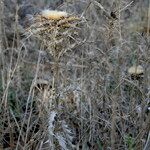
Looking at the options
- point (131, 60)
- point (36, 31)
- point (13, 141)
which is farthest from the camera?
point (131, 60)

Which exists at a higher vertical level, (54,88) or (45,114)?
(54,88)

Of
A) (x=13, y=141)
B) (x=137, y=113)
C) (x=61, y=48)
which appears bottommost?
(x=13, y=141)

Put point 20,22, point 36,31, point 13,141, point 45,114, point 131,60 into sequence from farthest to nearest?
point 20,22 < point 131,60 < point 13,141 < point 45,114 < point 36,31

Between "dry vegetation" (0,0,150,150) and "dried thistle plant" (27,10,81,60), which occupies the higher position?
"dried thistle plant" (27,10,81,60)

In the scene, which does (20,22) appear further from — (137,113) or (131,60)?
(137,113)

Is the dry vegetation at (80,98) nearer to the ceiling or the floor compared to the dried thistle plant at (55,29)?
nearer to the floor

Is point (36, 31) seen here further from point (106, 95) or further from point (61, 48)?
point (106, 95)

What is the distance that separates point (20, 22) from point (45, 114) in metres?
1.77

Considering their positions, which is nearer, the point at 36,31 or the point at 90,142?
the point at 36,31

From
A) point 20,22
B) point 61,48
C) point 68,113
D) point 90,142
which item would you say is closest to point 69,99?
point 68,113

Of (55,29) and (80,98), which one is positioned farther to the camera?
(80,98)

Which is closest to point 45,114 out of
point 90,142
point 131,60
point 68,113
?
point 68,113

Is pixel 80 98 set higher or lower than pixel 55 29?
lower

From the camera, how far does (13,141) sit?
2.08m
